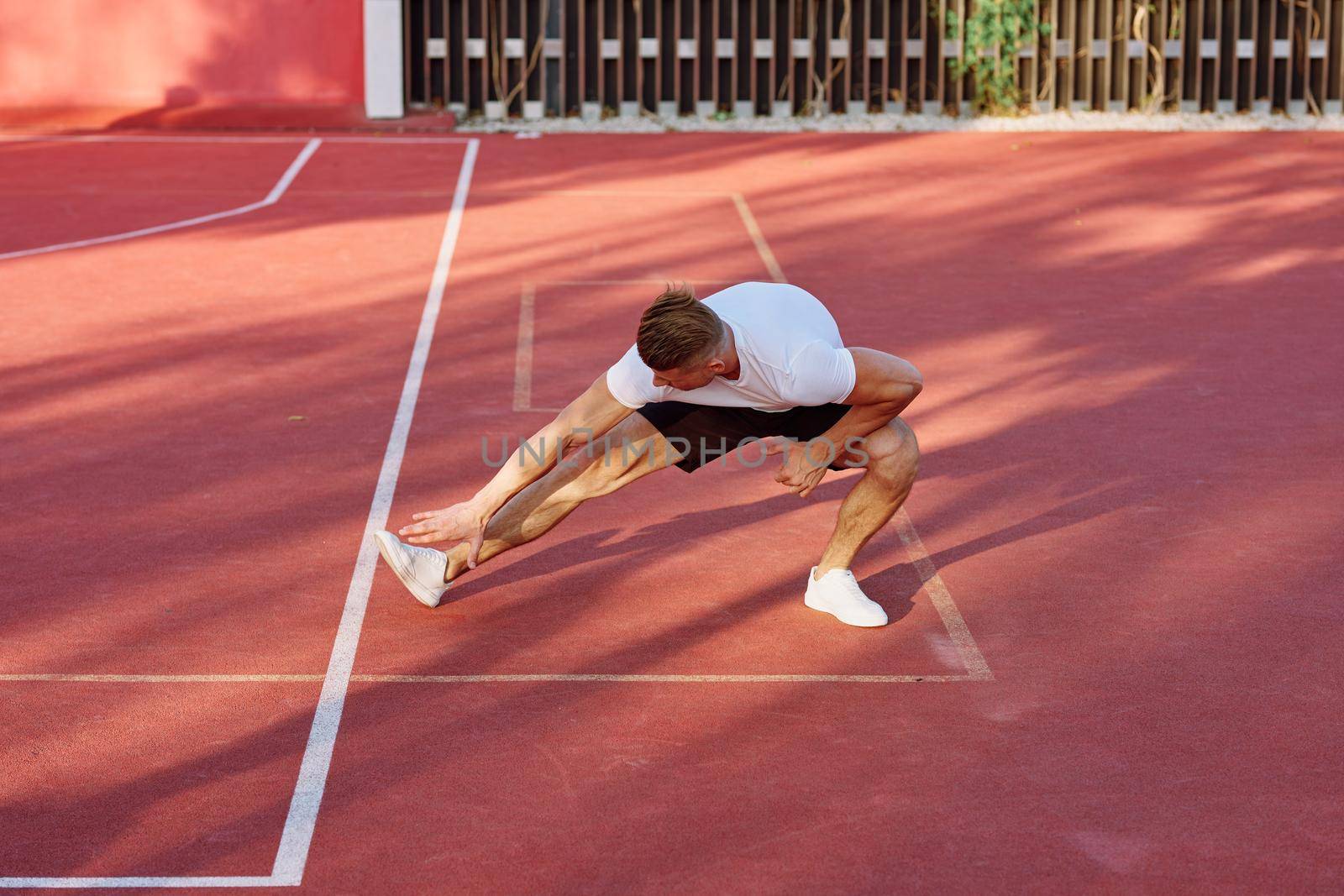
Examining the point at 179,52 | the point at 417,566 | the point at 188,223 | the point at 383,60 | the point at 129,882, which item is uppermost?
the point at 179,52

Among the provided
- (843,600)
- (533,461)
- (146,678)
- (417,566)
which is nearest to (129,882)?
(146,678)

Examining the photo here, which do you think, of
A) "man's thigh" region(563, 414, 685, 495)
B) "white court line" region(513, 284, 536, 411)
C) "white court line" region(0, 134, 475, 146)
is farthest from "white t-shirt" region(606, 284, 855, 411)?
"white court line" region(0, 134, 475, 146)

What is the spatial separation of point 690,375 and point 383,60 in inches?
615

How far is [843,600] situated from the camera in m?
6.20

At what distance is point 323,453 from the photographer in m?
8.28

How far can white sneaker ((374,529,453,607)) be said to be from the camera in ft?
20.2

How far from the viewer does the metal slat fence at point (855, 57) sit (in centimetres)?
2042

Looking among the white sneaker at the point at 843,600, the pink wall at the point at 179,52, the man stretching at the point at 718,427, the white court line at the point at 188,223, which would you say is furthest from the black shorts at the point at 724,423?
the pink wall at the point at 179,52

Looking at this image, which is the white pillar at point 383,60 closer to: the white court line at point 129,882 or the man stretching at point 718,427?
the man stretching at point 718,427

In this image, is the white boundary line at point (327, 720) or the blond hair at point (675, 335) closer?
the white boundary line at point (327, 720)

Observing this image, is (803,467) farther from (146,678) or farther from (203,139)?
(203,139)

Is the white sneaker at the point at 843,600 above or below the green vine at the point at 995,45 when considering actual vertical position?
below

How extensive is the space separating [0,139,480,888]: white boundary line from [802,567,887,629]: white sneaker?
A: 5.66 feet

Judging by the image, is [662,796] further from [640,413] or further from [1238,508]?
[1238,508]
